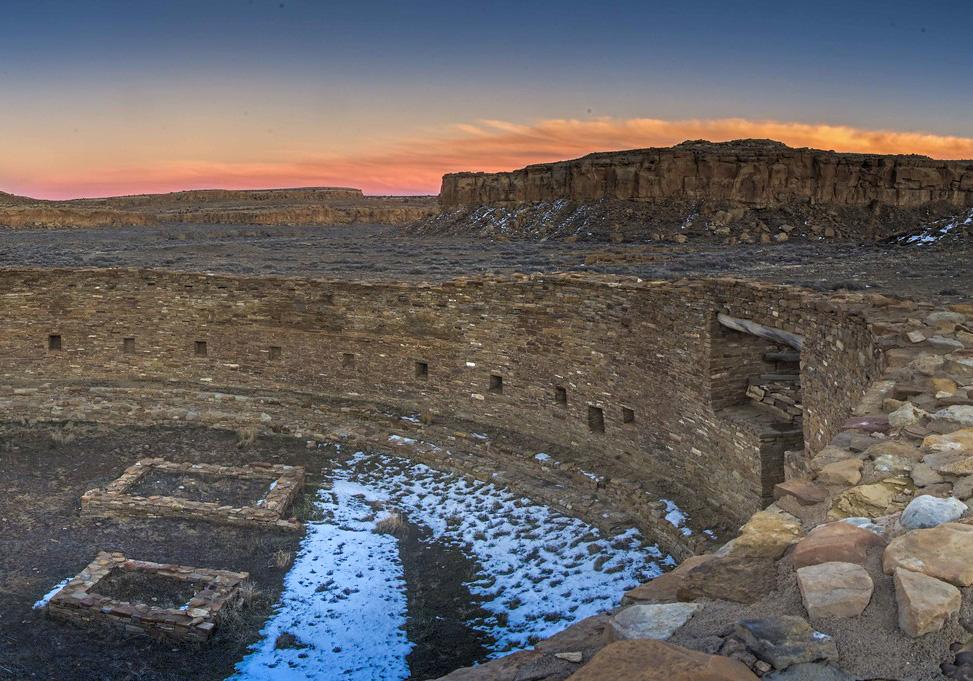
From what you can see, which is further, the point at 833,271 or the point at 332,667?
the point at 833,271

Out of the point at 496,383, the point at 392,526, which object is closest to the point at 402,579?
the point at 392,526

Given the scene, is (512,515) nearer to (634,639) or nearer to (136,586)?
(136,586)

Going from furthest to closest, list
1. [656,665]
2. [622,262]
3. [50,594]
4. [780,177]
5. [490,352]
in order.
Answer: [780,177]
[622,262]
[490,352]
[50,594]
[656,665]

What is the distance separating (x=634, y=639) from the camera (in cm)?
298

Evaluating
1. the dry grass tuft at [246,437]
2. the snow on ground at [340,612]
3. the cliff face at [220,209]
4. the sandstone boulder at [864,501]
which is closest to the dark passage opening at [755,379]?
the snow on ground at [340,612]

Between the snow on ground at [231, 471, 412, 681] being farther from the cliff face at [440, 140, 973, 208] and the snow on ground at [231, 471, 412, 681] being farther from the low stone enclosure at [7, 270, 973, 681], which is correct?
the cliff face at [440, 140, 973, 208]

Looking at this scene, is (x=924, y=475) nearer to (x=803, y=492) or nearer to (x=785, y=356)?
(x=803, y=492)

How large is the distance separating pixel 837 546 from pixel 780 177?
144 feet

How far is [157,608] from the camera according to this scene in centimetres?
786

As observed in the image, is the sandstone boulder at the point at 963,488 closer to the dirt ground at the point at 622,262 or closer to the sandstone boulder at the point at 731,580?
the sandstone boulder at the point at 731,580

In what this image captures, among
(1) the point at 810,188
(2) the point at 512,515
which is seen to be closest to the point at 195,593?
(2) the point at 512,515

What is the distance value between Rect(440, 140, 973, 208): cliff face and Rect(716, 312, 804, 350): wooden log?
34.9m

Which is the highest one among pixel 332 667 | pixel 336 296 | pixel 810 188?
pixel 810 188

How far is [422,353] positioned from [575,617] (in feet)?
23.1
